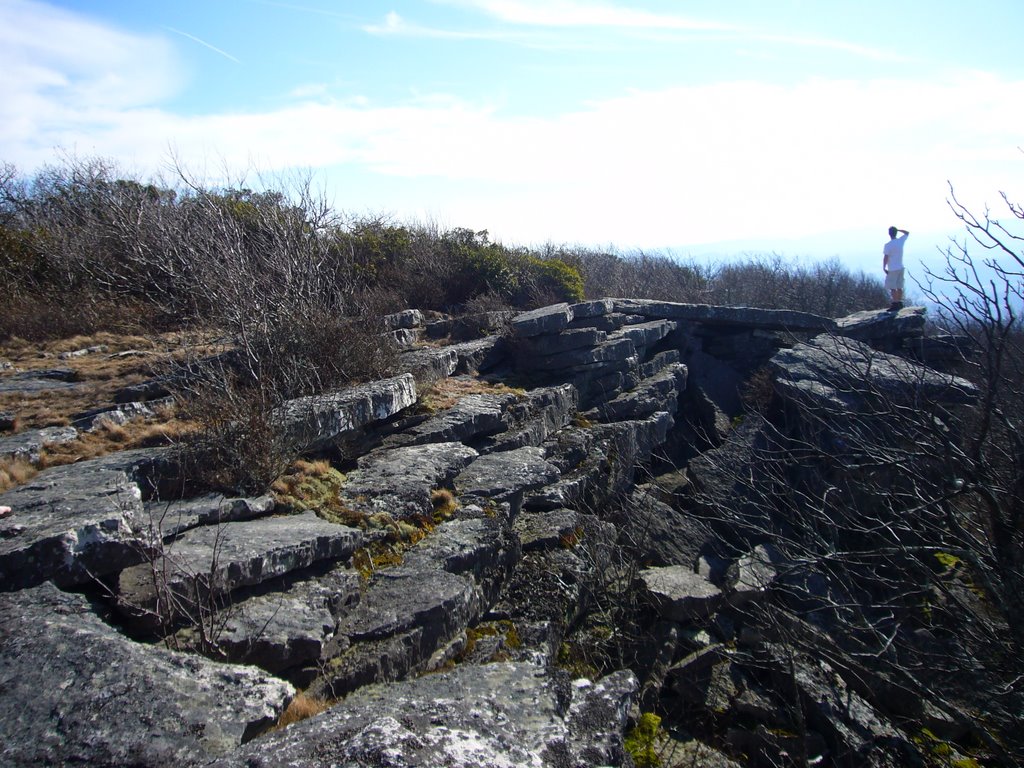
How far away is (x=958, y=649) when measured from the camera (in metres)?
6.29

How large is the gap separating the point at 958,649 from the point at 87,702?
655 cm

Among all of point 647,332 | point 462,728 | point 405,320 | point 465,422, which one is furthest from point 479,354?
point 462,728

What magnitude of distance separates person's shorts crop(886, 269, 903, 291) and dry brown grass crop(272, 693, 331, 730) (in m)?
13.6

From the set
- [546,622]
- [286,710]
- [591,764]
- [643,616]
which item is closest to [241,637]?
[286,710]

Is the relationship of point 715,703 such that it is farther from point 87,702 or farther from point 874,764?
point 87,702

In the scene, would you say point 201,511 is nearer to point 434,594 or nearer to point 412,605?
point 412,605

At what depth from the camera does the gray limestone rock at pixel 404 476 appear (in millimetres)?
6398

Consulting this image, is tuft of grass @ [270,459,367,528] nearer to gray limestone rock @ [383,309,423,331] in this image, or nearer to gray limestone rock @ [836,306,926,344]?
gray limestone rock @ [383,309,423,331]

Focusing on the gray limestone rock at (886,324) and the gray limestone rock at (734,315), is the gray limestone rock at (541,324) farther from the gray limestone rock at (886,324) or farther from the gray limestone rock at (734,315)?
the gray limestone rock at (886,324)

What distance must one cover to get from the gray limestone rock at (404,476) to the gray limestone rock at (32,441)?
2.45 metres

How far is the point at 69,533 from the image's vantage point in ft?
13.5

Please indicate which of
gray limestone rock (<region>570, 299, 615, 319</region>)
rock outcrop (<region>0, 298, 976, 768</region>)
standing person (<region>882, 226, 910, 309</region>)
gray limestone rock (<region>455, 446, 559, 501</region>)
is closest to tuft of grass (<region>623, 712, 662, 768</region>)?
rock outcrop (<region>0, 298, 976, 768</region>)

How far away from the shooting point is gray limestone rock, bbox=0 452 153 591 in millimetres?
4000

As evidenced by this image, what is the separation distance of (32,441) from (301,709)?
3.82 meters
